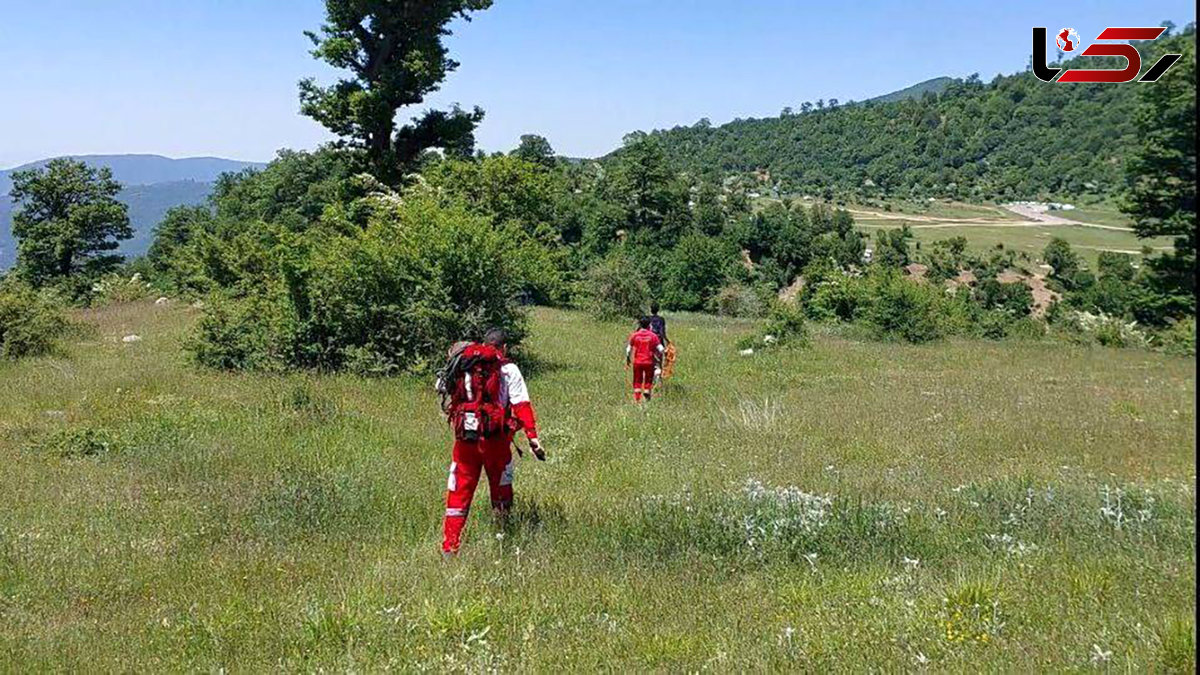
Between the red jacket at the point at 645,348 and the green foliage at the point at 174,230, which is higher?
the green foliage at the point at 174,230

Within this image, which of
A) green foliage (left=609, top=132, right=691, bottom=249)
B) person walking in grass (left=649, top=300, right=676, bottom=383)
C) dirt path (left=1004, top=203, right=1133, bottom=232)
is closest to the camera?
dirt path (left=1004, top=203, right=1133, bottom=232)

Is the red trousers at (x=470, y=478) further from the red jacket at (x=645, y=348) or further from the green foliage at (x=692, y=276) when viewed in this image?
the green foliage at (x=692, y=276)

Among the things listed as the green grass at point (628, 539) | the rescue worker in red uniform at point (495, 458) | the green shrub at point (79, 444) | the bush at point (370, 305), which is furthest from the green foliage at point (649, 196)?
the rescue worker in red uniform at point (495, 458)

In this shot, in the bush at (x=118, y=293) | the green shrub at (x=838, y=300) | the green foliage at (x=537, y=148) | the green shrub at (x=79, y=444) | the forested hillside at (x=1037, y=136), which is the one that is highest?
the green foliage at (x=537, y=148)

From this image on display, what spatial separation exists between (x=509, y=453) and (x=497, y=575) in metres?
1.45

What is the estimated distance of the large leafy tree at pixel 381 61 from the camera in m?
27.4

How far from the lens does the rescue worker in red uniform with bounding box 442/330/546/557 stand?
6.44 meters

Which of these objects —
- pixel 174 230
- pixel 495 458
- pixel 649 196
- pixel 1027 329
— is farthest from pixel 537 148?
pixel 495 458

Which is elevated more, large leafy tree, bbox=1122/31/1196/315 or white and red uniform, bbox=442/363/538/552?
large leafy tree, bbox=1122/31/1196/315

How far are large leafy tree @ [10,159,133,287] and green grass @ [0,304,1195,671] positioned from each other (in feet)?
123

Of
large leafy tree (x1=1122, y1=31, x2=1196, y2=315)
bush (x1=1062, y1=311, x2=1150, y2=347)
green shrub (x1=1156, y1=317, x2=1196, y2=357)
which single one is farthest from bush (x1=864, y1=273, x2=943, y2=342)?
large leafy tree (x1=1122, y1=31, x2=1196, y2=315)

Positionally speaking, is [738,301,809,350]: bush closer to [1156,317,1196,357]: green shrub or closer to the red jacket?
the red jacket

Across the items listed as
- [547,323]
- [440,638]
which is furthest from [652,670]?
[547,323]

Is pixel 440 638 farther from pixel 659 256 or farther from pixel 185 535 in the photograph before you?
pixel 659 256
